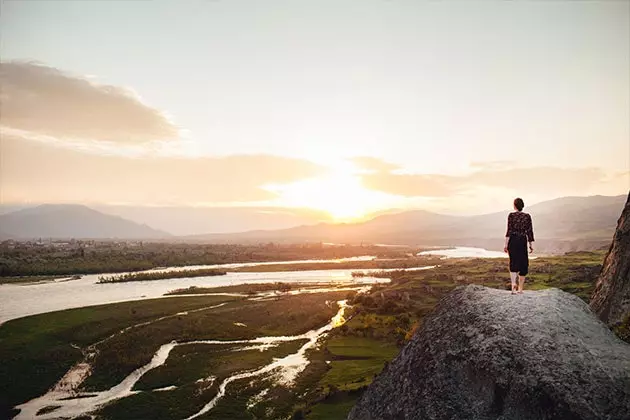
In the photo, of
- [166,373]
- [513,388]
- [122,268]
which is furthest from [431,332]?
[122,268]

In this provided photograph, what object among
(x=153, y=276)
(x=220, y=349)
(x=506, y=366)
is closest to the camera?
(x=506, y=366)

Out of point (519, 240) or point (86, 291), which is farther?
point (86, 291)

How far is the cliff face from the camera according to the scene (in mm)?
19141

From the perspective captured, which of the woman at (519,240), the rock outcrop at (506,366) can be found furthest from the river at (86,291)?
the woman at (519,240)

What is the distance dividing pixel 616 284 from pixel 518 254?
9631mm

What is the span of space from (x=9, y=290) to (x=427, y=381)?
407 ft

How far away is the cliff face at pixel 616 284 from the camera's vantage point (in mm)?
19141

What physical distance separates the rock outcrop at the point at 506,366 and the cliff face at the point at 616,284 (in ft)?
28.3

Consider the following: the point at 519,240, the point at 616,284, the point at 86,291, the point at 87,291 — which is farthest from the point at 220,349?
the point at 86,291

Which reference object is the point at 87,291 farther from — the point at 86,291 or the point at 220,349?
the point at 220,349

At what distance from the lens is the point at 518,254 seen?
14.4m

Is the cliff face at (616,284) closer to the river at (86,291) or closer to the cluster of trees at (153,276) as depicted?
the river at (86,291)

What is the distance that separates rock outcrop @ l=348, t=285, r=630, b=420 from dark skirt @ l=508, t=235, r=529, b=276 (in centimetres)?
145

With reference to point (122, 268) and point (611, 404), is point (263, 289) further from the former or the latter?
point (611, 404)
